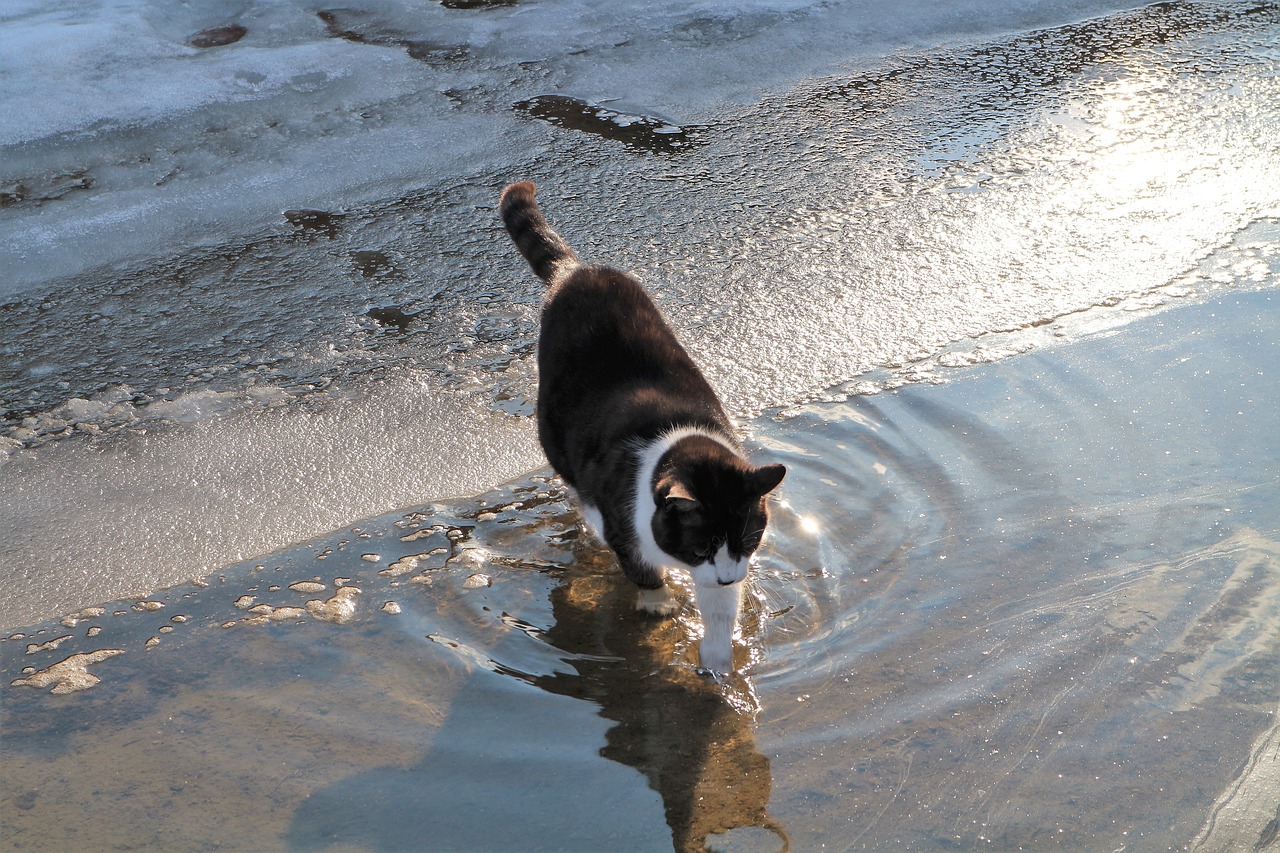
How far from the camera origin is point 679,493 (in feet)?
7.97

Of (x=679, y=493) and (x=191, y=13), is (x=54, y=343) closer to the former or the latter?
→ (x=679, y=493)

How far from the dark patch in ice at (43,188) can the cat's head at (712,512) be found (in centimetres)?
350

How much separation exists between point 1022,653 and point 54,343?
326 cm

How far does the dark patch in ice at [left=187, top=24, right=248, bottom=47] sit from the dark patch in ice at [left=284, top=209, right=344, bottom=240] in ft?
6.62

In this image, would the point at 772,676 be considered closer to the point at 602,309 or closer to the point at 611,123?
the point at 602,309

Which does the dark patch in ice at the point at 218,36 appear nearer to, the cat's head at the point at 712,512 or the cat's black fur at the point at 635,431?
the cat's black fur at the point at 635,431

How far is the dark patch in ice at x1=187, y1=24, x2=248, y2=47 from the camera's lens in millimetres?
6066

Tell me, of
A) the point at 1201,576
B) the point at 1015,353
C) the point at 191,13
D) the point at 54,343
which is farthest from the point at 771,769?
the point at 191,13

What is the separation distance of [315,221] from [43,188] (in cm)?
126

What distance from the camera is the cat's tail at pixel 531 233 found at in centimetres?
350

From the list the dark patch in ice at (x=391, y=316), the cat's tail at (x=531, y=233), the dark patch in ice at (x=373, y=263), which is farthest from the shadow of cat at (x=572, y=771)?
the dark patch in ice at (x=373, y=263)

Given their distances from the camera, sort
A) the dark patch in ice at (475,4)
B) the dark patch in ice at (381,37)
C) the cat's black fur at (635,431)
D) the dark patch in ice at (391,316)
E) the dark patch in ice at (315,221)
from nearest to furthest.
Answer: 1. the cat's black fur at (635,431)
2. the dark patch in ice at (391,316)
3. the dark patch in ice at (315,221)
4. the dark patch in ice at (381,37)
5. the dark patch in ice at (475,4)

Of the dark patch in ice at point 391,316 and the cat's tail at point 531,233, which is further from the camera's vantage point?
the dark patch in ice at point 391,316

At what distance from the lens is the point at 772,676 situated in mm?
2592
